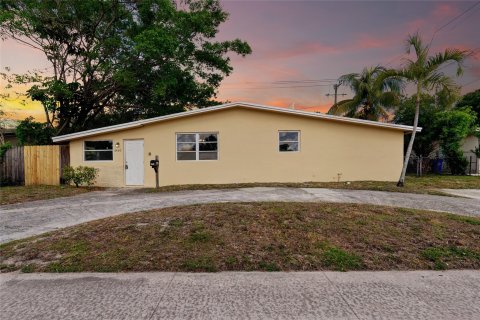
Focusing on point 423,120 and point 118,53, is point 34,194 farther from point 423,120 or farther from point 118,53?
point 423,120

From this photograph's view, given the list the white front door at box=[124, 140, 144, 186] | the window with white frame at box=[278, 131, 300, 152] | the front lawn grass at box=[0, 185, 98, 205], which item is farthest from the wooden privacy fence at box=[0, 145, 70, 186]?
the window with white frame at box=[278, 131, 300, 152]

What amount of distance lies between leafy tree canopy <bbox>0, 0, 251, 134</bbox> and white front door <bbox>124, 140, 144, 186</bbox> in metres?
3.89

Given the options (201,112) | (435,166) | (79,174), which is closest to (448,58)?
(201,112)

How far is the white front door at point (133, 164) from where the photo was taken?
12984 millimetres

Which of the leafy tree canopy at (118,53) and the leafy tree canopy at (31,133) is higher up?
the leafy tree canopy at (118,53)

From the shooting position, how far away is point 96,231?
5086mm

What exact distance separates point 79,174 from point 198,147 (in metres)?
5.56

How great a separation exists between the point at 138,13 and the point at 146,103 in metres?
5.69

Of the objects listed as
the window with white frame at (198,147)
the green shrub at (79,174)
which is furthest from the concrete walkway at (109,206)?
the window with white frame at (198,147)

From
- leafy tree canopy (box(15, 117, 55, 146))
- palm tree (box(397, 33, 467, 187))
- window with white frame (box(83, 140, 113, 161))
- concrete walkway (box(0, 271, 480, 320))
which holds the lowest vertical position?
concrete walkway (box(0, 271, 480, 320))

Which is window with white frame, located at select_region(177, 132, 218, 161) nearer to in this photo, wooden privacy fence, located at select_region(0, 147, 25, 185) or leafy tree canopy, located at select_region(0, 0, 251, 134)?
leafy tree canopy, located at select_region(0, 0, 251, 134)

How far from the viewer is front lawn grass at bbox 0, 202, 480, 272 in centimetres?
377

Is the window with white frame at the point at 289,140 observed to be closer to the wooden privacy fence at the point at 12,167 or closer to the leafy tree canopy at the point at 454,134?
the leafy tree canopy at the point at 454,134

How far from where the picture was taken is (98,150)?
1316 centimetres
